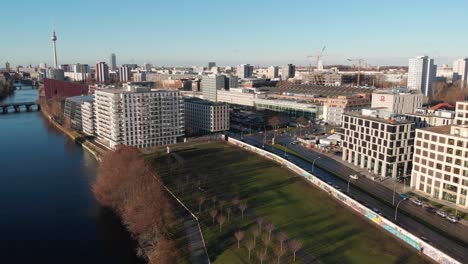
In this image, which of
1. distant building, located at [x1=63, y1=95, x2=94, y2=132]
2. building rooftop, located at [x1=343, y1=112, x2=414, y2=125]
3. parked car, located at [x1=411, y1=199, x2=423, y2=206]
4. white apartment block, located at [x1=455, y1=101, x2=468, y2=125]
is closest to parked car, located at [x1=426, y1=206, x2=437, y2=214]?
parked car, located at [x1=411, y1=199, x2=423, y2=206]

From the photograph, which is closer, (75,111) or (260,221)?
(260,221)

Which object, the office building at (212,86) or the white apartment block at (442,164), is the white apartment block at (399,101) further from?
the office building at (212,86)

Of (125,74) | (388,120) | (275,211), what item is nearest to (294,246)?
(275,211)

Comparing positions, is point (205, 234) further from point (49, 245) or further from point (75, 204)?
point (75, 204)

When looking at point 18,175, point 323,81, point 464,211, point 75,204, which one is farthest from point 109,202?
point 323,81

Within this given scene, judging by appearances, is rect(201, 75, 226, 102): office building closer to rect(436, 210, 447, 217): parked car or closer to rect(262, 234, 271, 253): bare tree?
rect(436, 210, 447, 217): parked car

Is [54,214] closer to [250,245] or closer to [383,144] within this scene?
[250,245]

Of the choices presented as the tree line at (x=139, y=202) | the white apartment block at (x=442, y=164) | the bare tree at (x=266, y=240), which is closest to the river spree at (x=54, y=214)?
the tree line at (x=139, y=202)
